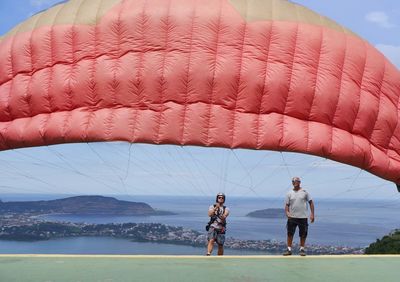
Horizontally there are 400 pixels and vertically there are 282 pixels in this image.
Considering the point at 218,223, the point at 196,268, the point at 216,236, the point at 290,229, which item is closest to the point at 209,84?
the point at 218,223

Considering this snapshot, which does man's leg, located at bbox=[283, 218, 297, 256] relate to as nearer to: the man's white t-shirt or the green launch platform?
the man's white t-shirt

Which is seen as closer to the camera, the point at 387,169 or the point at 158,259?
the point at 158,259

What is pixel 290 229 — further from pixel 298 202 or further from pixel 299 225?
pixel 298 202

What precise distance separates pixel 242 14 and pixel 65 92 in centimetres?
489

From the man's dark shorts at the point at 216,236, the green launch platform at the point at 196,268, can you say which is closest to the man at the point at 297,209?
the green launch platform at the point at 196,268

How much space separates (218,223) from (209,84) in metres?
3.54

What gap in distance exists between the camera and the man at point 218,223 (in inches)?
493

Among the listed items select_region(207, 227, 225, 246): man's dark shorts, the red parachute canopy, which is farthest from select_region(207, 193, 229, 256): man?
the red parachute canopy

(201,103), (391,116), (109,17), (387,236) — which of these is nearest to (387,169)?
(391,116)

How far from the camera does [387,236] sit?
44.9 metres

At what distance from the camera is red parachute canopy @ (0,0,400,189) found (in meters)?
14.1

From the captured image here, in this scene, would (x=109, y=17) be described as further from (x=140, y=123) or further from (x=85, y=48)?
(x=140, y=123)

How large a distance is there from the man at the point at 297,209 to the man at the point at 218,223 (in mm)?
1352

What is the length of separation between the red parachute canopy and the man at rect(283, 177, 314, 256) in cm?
193
